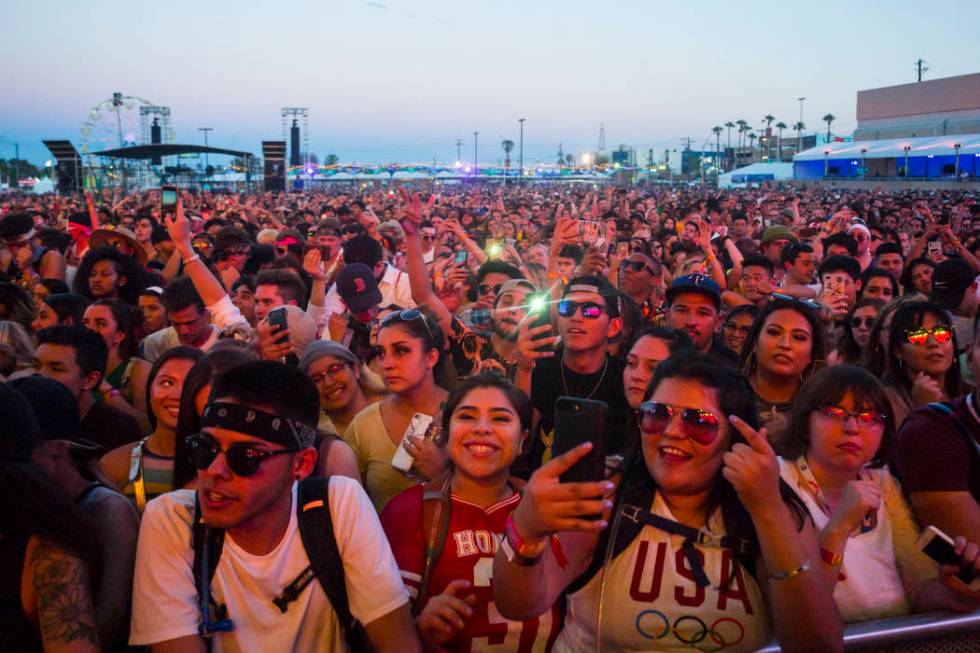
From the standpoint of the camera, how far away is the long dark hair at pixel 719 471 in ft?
8.32

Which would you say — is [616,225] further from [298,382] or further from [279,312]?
[298,382]

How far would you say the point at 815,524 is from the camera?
110 inches

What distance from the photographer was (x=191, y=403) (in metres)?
3.30

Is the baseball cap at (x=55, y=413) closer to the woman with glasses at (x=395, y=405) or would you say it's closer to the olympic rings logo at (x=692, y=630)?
the woman with glasses at (x=395, y=405)

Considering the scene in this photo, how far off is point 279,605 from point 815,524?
1801mm

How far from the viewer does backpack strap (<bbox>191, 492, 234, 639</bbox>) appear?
2.41 metres

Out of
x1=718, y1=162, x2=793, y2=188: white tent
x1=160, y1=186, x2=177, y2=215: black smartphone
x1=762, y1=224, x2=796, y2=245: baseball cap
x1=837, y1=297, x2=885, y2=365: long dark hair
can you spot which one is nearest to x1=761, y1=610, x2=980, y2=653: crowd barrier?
x1=837, y1=297, x2=885, y2=365: long dark hair

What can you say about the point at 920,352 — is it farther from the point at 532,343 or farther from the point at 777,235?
the point at 777,235

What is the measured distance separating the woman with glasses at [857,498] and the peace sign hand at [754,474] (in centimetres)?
39

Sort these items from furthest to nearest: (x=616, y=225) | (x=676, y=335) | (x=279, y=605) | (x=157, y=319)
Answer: (x=616, y=225) < (x=157, y=319) < (x=676, y=335) < (x=279, y=605)

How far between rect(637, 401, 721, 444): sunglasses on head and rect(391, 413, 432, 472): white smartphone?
136 centimetres

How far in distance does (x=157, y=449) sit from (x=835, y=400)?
2.88 m

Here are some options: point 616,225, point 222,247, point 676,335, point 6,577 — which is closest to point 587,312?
point 676,335

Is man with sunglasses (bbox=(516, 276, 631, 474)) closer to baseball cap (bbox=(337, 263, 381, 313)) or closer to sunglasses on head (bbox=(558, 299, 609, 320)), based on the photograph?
sunglasses on head (bbox=(558, 299, 609, 320))
